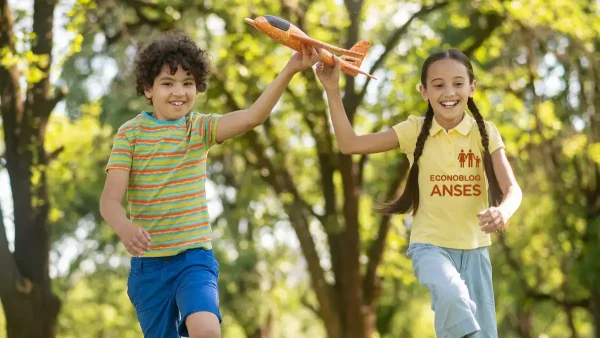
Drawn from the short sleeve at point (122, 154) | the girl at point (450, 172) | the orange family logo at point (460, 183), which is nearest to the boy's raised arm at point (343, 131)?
the girl at point (450, 172)

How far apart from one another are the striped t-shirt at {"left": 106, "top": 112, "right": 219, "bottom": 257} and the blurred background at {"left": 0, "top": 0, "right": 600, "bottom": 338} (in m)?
5.14

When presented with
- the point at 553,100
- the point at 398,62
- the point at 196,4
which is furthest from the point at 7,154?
the point at 553,100

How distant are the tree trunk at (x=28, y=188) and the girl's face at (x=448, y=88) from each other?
6065mm

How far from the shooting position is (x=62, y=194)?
559 inches

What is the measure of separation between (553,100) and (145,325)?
41.6 feet

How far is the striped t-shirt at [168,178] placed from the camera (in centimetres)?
443

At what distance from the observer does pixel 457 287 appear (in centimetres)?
434

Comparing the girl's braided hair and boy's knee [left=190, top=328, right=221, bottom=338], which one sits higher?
the girl's braided hair

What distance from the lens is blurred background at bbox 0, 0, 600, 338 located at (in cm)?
1030

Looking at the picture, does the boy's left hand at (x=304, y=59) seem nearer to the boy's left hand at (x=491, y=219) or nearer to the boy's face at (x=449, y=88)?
the boy's face at (x=449, y=88)

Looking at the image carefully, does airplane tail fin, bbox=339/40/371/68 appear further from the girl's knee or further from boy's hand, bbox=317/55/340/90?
the girl's knee

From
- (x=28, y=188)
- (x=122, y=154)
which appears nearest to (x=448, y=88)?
(x=122, y=154)

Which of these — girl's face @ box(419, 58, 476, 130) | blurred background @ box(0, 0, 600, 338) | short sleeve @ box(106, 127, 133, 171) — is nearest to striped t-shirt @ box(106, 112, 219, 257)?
short sleeve @ box(106, 127, 133, 171)

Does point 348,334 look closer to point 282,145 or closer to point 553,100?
point 282,145
